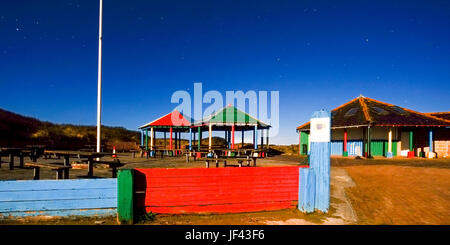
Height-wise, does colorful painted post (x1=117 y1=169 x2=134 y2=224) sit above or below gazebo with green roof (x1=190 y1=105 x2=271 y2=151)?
below

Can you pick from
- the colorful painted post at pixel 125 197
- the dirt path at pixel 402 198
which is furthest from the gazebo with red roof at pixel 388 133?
the colorful painted post at pixel 125 197

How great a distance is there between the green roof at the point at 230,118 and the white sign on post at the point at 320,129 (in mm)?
12512

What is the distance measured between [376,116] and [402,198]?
1578 centimetres

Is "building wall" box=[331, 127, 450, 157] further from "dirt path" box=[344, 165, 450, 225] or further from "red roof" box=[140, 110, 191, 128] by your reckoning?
"red roof" box=[140, 110, 191, 128]

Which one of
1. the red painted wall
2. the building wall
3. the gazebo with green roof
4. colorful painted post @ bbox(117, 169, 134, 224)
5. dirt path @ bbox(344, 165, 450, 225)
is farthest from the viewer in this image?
the building wall

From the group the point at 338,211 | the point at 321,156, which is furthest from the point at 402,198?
the point at 321,156

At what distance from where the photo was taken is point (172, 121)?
21.3 metres

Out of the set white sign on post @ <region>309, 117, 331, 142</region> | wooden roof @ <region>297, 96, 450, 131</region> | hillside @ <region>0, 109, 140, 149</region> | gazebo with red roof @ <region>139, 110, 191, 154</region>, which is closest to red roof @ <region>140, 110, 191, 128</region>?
gazebo with red roof @ <region>139, 110, 191, 154</region>

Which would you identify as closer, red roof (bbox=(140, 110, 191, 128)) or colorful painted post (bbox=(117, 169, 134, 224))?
colorful painted post (bbox=(117, 169, 134, 224))

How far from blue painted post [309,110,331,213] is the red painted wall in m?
0.46

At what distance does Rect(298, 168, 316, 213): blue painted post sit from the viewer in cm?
538
